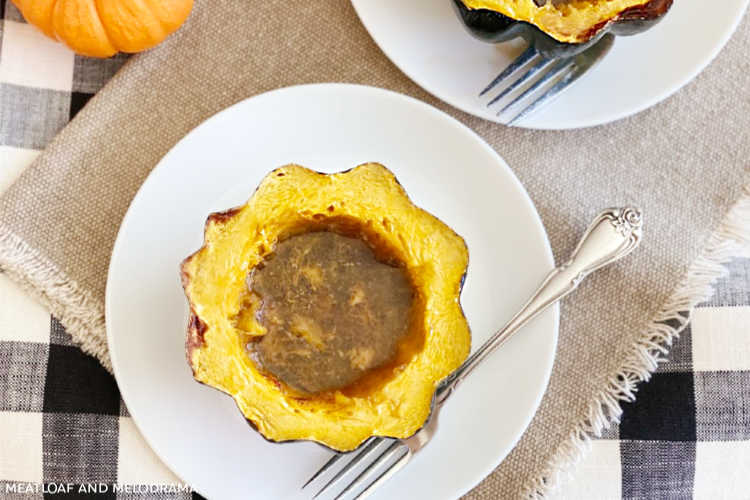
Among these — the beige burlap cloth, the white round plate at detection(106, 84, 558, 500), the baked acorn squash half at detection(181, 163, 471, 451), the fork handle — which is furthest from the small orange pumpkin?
the fork handle

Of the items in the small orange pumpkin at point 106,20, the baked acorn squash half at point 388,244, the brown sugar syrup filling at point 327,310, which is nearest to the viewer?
the baked acorn squash half at point 388,244

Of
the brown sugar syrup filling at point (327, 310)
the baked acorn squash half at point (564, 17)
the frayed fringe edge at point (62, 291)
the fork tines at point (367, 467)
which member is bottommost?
the fork tines at point (367, 467)

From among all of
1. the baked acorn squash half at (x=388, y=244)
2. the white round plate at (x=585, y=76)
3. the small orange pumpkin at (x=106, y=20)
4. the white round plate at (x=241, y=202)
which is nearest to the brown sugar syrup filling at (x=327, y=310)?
the baked acorn squash half at (x=388, y=244)

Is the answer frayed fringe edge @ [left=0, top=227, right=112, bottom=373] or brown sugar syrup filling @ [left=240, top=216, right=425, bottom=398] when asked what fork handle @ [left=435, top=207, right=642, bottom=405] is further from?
frayed fringe edge @ [left=0, top=227, right=112, bottom=373]

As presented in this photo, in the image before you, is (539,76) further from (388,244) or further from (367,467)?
(367,467)

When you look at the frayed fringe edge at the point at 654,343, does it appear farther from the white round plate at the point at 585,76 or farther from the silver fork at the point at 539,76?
the silver fork at the point at 539,76

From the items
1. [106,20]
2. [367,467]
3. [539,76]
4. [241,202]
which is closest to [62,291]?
[241,202]

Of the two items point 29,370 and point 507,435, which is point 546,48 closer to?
point 507,435
